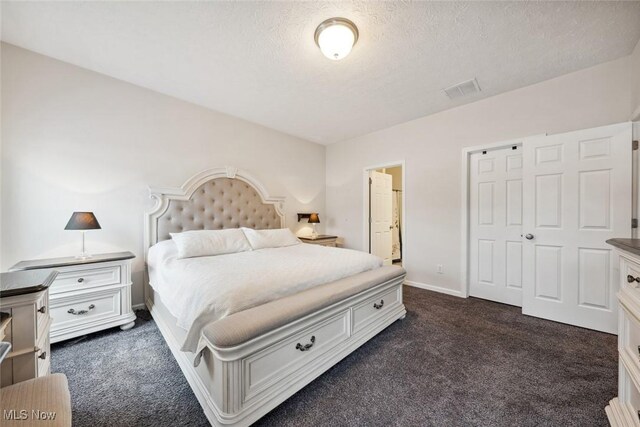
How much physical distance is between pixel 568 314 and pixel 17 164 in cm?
554

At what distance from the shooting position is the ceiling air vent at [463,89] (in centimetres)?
270

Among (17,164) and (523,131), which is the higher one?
(523,131)

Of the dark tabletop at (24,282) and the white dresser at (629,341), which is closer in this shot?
the dark tabletop at (24,282)

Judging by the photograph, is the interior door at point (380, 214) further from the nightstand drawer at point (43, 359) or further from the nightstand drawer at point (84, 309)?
the nightstand drawer at point (43, 359)

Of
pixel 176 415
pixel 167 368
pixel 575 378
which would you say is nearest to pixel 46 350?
pixel 167 368

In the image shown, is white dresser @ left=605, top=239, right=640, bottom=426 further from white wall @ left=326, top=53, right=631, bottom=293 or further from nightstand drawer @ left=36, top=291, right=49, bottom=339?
nightstand drawer @ left=36, top=291, right=49, bottom=339

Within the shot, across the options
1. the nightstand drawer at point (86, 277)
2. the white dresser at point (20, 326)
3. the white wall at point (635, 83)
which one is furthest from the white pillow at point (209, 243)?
the white wall at point (635, 83)

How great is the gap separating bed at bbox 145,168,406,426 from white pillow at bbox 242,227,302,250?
0.56m

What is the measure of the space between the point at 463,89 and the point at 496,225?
68.8 inches

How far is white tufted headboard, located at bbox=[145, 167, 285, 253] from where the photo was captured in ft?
9.43

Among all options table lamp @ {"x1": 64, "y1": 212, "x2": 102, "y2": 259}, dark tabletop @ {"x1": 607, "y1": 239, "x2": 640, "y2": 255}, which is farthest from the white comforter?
dark tabletop @ {"x1": 607, "y1": 239, "x2": 640, "y2": 255}

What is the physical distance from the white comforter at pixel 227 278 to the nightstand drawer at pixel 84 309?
0.36 meters

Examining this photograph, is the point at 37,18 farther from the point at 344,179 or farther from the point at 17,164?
the point at 344,179

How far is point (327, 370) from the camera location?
1725 mm
